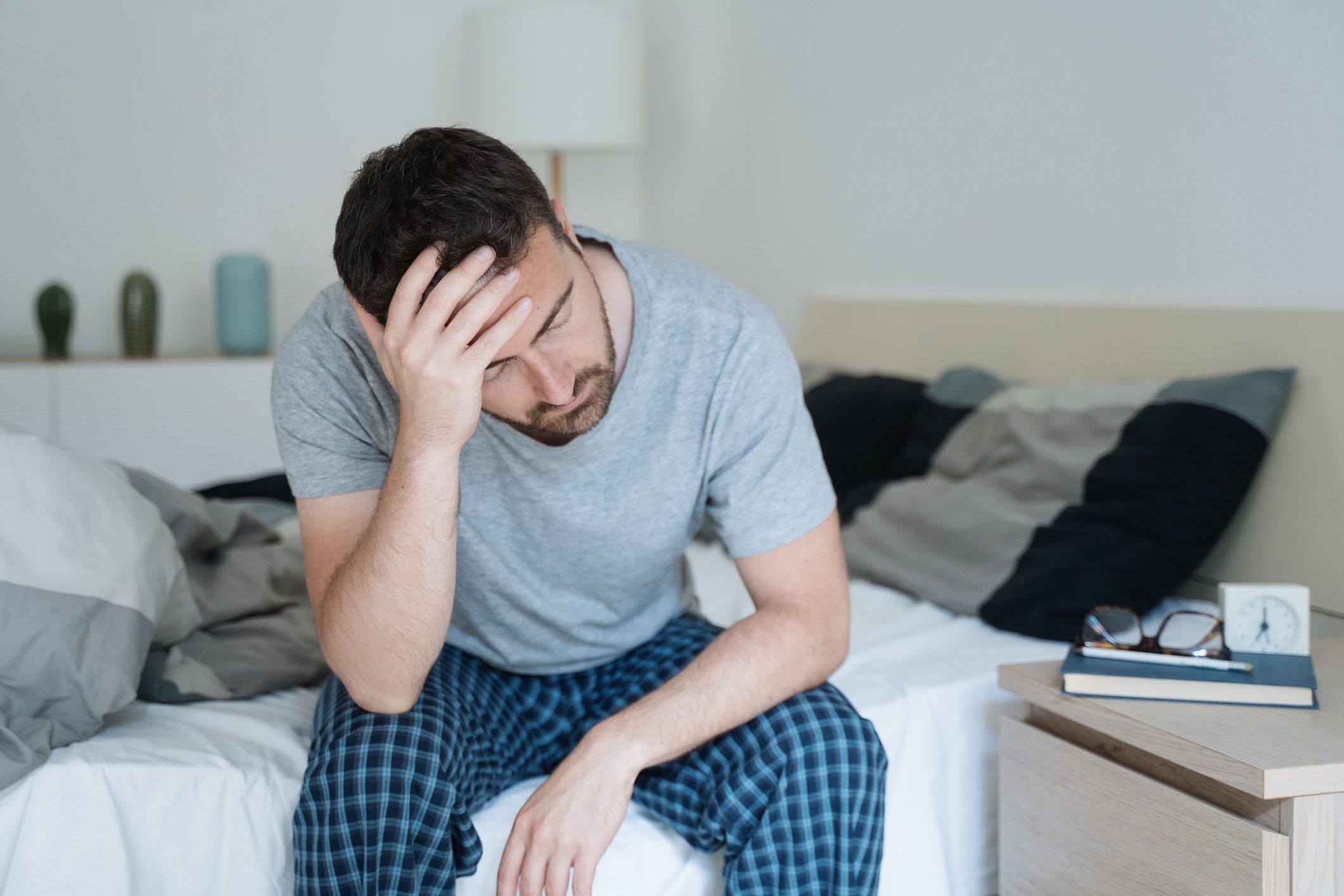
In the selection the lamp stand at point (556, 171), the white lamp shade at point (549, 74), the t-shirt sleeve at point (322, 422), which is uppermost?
the white lamp shade at point (549, 74)

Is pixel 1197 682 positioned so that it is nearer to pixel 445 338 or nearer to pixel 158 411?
pixel 445 338

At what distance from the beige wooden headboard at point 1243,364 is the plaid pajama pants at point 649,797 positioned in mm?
746

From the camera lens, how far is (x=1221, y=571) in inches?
61.4

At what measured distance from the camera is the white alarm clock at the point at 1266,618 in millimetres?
1119

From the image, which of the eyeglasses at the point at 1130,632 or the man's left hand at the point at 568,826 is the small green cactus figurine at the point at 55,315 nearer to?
the man's left hand at the point at 568,826

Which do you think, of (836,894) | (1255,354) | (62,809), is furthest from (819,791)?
(1255,354)

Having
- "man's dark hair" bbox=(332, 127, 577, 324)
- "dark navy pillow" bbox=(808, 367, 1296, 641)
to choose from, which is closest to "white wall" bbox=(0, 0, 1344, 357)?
"dark navy pillow" bbox=(808, 367, 1296, 641)

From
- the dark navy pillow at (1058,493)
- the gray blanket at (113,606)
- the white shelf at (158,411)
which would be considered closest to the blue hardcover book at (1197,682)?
the dark navy pillow at (1058,493)

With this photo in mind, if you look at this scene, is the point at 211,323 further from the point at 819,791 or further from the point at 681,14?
the point at 819,791

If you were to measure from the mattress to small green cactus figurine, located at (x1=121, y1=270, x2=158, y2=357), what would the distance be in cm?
200

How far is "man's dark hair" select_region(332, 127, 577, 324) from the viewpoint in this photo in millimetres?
902

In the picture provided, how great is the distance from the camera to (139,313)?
2947mm

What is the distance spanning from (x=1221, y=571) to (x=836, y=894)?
889 millimetres

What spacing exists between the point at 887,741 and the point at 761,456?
38cm
